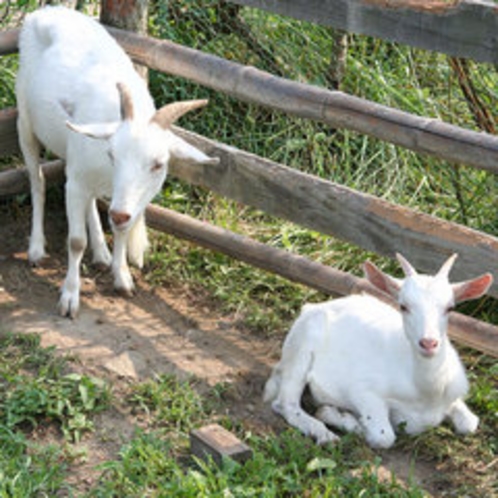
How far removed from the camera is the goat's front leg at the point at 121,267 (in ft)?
21.3

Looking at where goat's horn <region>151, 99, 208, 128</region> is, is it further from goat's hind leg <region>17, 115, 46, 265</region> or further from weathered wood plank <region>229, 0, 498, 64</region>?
goat's hind leg <region>17, 115, 46, 265</region>

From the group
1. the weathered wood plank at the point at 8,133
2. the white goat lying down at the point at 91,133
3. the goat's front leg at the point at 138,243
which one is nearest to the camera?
the white goat lying down at the point at 91,133

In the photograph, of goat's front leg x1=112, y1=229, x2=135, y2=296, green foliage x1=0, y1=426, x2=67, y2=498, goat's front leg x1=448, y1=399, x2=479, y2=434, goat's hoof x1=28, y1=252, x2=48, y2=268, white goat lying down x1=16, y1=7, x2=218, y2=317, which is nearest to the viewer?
green foliage x1=0, y1=426, x2=67, y2=498

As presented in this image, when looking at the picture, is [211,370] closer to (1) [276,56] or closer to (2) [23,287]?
(2) [23,287]

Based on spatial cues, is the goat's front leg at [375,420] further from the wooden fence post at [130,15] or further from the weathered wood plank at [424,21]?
the wooden fence post at [130,15]

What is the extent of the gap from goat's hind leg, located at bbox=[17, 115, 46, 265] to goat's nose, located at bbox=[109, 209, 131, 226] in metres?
1.27

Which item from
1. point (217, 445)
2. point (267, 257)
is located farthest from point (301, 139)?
point (217, 445)

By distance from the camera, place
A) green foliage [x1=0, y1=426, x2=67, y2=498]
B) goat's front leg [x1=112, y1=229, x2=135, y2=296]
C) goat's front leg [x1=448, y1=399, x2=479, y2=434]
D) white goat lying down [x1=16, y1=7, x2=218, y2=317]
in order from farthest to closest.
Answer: goat's front leg [x1=112, y1=229, x2=135, y2=296] → white goat lying down [x1=16, y1=7, x2=218, y2=317] → goat's front leg [x1=448, y1=399, x2=479, y2=434] → green foliage [x1=0, y1=426, x2=67, y2=498]

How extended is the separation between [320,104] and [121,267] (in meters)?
1.59

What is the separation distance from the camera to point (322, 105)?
5.84m

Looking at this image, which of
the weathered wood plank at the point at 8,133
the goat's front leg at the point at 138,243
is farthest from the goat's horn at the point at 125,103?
the weathered wood plank at the point at 8,133

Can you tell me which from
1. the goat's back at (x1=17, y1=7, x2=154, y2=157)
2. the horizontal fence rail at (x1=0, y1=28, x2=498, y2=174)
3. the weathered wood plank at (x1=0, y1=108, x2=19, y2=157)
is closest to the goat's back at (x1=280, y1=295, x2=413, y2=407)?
the horizontal fence rail at (x1=0, y1=28, x2=498, y2=174)

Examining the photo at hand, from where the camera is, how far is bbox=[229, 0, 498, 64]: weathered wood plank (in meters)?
5.27

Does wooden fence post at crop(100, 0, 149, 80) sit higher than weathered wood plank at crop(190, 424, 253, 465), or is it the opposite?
wooden fence post at crop(100, 0, 149, 80)
